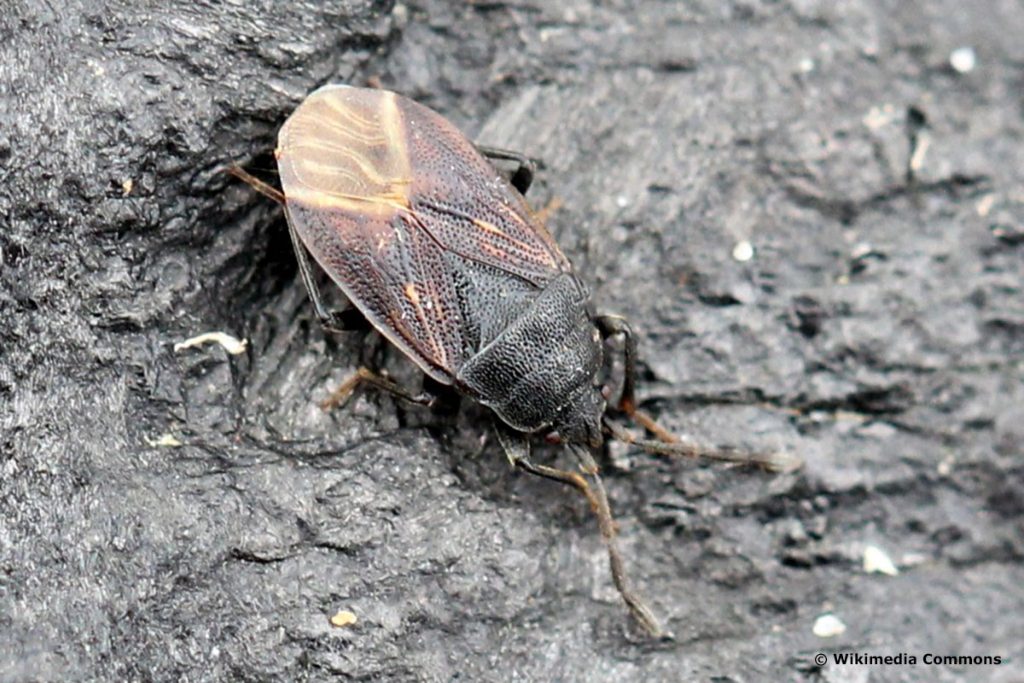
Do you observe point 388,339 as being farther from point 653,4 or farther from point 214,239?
point 653,4

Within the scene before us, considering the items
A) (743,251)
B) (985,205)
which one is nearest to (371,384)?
(743,251)

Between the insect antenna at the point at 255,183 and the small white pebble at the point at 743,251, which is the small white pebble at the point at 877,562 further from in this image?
the insect antenna at the point at 255,183

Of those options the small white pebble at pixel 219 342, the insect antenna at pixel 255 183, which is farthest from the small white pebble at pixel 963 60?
the small white pebble at pixel 219 342

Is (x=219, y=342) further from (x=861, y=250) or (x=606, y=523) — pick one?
(x=861, y=250)

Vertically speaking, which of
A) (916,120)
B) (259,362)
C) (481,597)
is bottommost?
(481,597)

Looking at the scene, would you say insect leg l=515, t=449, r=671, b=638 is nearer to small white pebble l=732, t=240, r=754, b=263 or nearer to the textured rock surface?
the textured rock surface

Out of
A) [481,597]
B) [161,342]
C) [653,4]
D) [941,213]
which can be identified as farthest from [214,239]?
[941,213]
